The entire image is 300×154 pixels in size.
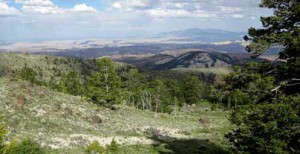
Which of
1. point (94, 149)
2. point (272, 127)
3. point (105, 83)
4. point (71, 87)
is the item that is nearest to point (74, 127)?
point (94, 149)

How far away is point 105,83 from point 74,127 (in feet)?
85.7

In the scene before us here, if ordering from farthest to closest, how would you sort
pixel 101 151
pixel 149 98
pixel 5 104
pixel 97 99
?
pixel 149 98, pixel 97 99, pixel 5 104, pixel 101 151

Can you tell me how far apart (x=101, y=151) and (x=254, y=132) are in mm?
23383

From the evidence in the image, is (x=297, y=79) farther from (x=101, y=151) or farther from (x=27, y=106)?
(x=27, y=106)

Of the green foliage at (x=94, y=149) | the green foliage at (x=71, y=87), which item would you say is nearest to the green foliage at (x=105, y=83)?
the green foliage at (x=94, y=149)

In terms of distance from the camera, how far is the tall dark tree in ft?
61.5

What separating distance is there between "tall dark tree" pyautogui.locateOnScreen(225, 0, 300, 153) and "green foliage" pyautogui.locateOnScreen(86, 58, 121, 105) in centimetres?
5595

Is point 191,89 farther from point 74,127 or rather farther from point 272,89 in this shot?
point 272,89

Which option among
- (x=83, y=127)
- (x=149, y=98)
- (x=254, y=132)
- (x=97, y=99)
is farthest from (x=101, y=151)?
(x=149, y=98)

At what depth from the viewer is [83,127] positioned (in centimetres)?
5484

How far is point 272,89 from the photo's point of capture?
2053 centimetres

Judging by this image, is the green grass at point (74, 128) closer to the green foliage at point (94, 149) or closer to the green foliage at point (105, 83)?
the green foliage at point (94, 149)

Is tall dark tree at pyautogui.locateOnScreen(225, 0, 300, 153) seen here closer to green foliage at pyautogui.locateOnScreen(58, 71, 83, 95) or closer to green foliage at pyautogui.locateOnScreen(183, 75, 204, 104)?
green foliage at pyautogui.locateOnScreen(58, 71, 83, 95)

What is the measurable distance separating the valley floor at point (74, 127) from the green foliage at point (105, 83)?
3768 mm
